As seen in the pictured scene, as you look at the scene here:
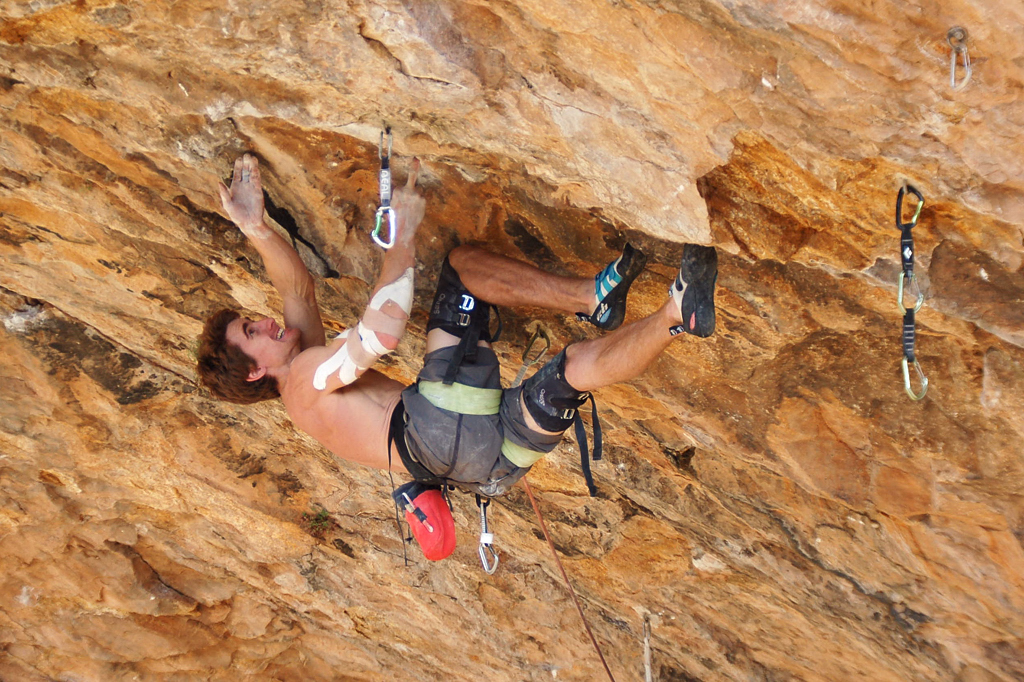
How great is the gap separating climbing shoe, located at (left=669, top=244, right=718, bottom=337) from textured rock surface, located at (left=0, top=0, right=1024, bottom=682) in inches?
4.6

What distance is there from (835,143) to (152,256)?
9.78ft

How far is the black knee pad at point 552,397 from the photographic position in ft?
8.94

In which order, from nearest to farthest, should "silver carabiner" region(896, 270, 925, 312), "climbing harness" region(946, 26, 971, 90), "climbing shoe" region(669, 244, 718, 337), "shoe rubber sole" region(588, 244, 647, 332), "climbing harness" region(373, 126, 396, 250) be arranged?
"climbing harness" region(946, 26, 971, 90) < "silver carabiner" region(896, 270, 925, 312) < "climbing shoe" region(669, 244, 718, 337) < "climbing harness" region(373, 126, 396, 250) < "shoe rubber sole" region(588, 244, 647, 332)

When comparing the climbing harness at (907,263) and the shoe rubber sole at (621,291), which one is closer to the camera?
the climbing harness at (907,263)

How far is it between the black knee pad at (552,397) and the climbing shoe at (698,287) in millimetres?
550

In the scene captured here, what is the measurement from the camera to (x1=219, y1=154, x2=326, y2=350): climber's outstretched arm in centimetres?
283

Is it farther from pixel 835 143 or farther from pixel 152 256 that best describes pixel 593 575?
pixel 835 143

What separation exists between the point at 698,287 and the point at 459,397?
1044mm

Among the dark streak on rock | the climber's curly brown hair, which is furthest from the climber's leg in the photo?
the climber's curly brown hair

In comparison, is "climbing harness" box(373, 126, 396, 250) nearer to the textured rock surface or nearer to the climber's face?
the textured rock surface

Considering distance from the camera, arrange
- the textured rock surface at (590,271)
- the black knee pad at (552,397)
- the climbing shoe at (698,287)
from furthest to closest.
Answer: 1. the black knee pad at (552,397)
2. the climbing shoe at (698,287)
3. the textured rock surface at (590,271)

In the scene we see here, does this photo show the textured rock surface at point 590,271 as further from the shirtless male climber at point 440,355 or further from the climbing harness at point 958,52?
the shirtless male climber at point 440,355

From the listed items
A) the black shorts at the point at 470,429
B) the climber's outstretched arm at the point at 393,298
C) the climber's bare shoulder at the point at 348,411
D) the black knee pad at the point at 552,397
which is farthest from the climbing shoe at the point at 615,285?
the climber's bare shoulder at the point at 348,411

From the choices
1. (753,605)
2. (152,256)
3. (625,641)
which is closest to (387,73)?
(152,256)
